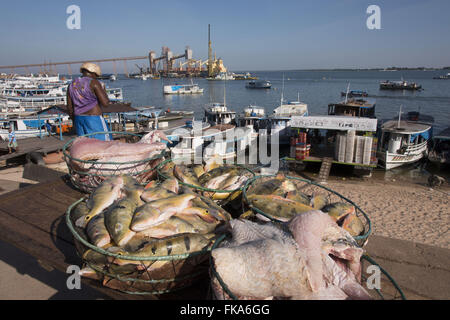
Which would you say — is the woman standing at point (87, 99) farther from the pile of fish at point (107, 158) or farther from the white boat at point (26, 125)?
the white boat at point (26, 125)

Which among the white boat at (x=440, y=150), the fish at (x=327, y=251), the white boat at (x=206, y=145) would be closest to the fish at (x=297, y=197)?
the fish at (x=327, y=251)

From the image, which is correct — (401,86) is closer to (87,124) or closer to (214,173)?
(214,173)

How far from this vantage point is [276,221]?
321 cm

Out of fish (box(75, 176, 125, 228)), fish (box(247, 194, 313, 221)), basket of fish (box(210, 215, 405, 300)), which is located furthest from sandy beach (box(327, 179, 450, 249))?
fish (box(75, 176, 125, 228))

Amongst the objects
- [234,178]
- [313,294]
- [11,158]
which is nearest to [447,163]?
[234,178]

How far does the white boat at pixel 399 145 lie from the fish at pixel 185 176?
1952cm

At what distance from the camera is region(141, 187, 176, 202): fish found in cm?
354

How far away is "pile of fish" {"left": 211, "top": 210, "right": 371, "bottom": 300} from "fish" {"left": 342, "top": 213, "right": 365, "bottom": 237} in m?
0.84

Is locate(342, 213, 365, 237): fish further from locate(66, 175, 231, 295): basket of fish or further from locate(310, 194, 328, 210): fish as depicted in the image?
locate(66, 175, 231, 295): basket of fish

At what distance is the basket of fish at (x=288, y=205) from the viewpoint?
353cm

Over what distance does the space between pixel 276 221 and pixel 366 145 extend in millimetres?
16113

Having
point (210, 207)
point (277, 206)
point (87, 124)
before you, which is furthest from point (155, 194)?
point (87, 124)
